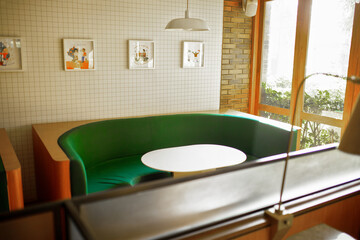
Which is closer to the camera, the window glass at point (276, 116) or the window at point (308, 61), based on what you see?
the window at point (308, 61)

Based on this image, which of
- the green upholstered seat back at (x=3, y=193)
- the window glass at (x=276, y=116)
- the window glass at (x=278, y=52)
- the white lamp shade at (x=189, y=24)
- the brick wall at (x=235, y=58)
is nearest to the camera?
the green upholstered seat back at (x=3, y=193)

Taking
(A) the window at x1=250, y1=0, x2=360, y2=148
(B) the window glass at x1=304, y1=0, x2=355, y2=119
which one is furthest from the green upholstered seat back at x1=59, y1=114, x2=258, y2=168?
(B) the window glass at x1=304, y1=0, x2=355, y2=119

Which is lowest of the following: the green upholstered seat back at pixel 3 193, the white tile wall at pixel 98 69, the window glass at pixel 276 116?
the green upholstered seat back at pixel 3 193

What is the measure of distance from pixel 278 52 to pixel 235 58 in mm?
681

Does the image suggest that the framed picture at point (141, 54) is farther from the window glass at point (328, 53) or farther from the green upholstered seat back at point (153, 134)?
the window glass at point (328, 53)

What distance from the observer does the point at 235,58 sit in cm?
544

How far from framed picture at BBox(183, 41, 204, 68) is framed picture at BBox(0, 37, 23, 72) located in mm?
2154

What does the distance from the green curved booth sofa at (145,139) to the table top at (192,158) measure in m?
0.36

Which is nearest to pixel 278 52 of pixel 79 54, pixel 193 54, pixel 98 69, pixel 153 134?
pixel 193 54

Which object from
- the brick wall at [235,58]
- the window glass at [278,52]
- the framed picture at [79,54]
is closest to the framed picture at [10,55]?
the framed picture at [79,54]

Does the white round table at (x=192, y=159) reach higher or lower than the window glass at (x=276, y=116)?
lower

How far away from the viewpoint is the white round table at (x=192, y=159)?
3156 millimetres

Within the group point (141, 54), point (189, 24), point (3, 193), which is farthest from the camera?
point (141, 54)

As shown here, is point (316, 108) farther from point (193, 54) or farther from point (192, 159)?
point (192, 159)
